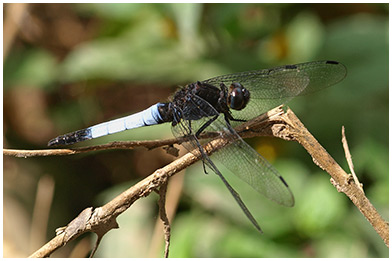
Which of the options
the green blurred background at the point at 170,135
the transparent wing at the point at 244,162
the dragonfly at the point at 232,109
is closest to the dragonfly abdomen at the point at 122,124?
the dragonfly at the point at 232,109

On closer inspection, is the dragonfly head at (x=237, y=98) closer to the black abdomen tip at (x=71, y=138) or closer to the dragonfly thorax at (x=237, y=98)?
the dragonfly thorax at (x=237, y=98)

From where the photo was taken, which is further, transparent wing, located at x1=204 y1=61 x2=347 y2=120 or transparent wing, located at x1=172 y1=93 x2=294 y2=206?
transparent wing, located at x1=204 y1=61 x2=347 y2=120

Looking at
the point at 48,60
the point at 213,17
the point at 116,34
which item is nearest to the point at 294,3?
the point at 213,17

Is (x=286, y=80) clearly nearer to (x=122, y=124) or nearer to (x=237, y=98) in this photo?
(x=237, y=98)

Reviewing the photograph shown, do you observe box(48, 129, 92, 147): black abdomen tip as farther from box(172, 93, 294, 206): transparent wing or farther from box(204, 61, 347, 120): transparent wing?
box(204, 61, 347, 120): transparent wing

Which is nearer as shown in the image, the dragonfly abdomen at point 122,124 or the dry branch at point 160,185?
the dry branch at point 160,185

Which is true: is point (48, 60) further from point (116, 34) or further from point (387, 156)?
point (387, 156)

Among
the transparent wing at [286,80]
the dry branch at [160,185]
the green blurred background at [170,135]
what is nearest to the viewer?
the dry branch at [160,185]

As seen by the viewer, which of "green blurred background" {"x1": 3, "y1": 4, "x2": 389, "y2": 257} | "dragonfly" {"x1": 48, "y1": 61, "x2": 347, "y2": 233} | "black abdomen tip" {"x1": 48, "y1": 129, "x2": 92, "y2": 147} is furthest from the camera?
"green blurred background" {"x1": 3, "y1": 4, "x2": 389, "y2": 257}

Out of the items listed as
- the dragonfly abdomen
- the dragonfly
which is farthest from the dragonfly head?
the dragonfly abdomen
